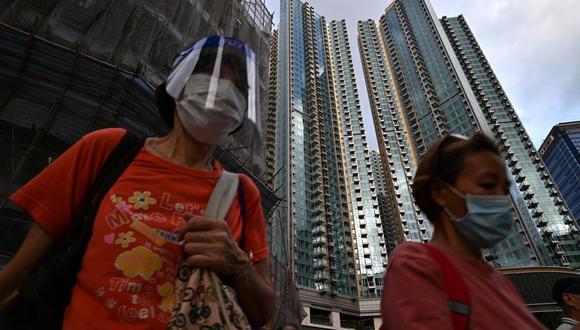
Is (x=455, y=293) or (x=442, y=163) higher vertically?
(x=442, y=163)

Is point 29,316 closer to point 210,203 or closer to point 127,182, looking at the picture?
point 127,182

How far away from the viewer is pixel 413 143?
67.2 meters

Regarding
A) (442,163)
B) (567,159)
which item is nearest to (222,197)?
(442,163)

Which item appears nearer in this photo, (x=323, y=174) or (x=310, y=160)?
(x=323, y=174)

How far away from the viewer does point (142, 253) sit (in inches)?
40.4

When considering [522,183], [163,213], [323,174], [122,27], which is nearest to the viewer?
[163,213]

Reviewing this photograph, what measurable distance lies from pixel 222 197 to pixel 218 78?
1.60 ft

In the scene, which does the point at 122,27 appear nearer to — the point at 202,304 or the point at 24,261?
the point at 24,261

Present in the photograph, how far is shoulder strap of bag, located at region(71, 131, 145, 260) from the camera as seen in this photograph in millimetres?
1051

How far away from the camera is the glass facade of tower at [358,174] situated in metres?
54.5

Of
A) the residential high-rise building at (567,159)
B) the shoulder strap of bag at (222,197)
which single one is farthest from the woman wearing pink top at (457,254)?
the residential high-rise building at (567,159)

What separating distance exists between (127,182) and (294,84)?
2560 inches

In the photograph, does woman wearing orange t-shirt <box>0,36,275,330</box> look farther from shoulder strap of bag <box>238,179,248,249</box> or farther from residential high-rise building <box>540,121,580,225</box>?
residential high-rise building <box>540,121,580,225</box>

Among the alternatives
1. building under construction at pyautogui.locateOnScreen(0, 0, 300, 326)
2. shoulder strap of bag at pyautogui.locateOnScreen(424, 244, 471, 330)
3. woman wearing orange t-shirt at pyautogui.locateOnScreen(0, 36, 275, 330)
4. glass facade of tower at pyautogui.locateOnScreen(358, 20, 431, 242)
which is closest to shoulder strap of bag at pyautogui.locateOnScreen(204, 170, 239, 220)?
woman wearing orange t-shirt at pyautogui.locateOnScreen(0, 36, 275, 330)
